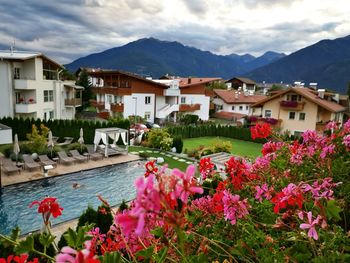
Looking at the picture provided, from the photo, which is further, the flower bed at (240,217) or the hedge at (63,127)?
the hedge at (63,127)

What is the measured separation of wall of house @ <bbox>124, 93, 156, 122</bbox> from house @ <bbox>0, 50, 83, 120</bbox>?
19.5 feet

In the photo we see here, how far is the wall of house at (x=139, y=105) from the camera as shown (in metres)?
31.5

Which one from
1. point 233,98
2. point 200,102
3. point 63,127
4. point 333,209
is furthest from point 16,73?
point 233,98

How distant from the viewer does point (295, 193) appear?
1.66 m

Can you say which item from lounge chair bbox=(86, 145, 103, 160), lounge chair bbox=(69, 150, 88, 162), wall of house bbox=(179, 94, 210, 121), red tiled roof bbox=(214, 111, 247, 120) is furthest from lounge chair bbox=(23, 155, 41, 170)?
red tiled roof bbox=(214, 111, 247, 120)

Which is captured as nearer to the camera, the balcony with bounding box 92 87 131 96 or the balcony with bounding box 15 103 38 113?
the balcony with bounding box 15 103 38 113

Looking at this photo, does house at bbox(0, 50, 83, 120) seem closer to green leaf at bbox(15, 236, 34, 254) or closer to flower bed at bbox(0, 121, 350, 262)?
flower bed at bbox(0, 121, 350, 262)

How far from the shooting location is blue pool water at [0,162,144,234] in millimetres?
9453

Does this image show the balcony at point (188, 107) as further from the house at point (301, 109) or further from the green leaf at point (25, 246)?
the green leaf at point (25, 246)

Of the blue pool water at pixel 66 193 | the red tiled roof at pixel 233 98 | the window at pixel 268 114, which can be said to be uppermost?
the red tiled roof at pixel 233 98

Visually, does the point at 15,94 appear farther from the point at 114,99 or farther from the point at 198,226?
the point at 198,226

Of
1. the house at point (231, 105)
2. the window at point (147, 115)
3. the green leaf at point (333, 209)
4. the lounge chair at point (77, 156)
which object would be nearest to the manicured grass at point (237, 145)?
the window at point (147, 115)

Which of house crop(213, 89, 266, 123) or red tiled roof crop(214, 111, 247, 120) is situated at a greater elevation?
house crop(213, 89, 266, 123)

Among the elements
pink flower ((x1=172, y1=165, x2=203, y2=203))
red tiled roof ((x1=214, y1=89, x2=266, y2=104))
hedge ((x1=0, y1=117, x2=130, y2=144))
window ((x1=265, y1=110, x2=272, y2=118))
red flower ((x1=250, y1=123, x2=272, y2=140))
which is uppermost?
red tiled roof ((x1=214, y1=89, x2=266, y2=104))
